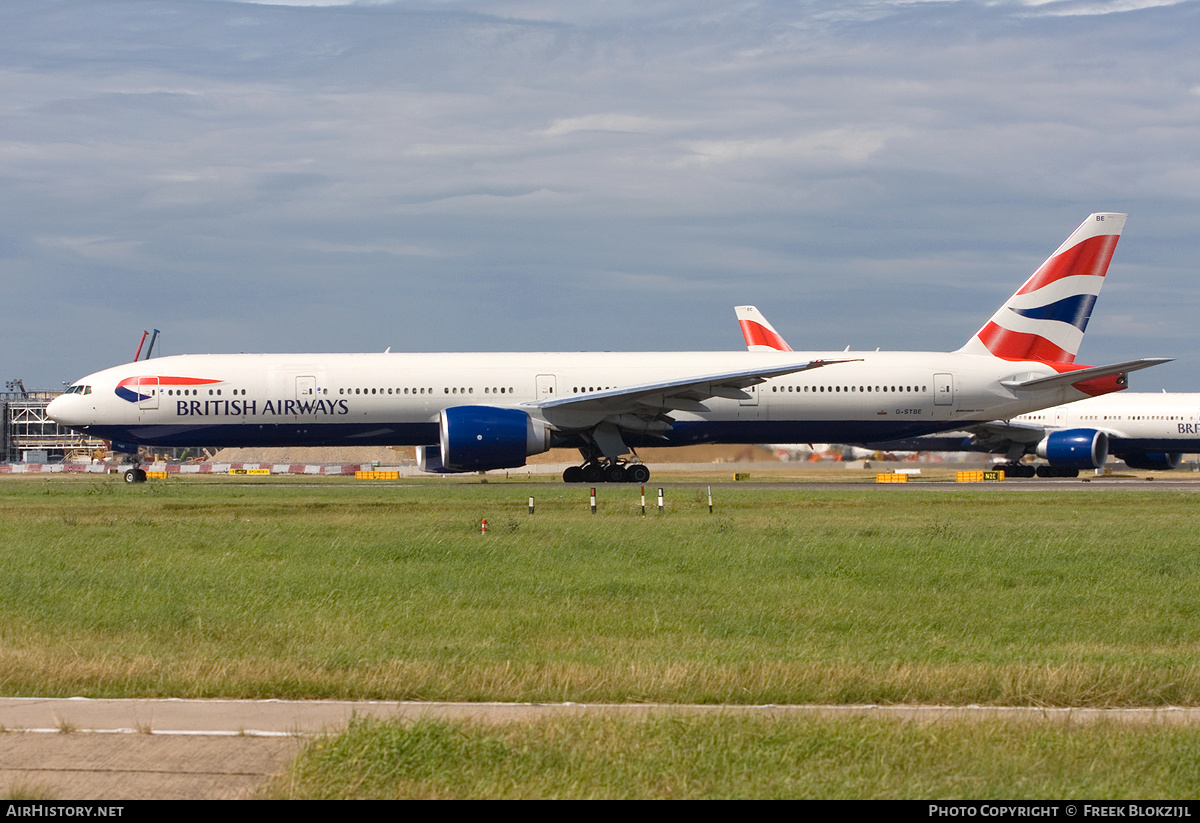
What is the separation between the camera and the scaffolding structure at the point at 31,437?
103256 millimetres

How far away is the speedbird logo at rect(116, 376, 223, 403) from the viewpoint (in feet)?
128

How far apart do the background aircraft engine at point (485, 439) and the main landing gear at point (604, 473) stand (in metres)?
3.34

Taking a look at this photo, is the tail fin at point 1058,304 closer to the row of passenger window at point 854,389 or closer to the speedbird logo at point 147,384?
the row of passenger window at point 854,389

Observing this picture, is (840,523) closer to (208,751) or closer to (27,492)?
(208,751)

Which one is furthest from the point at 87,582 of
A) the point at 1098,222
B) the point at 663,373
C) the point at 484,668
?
the point at 1098,222

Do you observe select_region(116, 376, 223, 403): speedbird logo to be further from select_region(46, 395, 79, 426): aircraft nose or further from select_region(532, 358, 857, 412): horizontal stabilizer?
select_region(532, 358, 857, 412): horizontal stabilizer

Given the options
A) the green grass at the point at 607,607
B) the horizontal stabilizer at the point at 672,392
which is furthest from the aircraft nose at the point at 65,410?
the horizontal stabilizer at the point at 672,392

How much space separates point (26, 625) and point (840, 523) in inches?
630

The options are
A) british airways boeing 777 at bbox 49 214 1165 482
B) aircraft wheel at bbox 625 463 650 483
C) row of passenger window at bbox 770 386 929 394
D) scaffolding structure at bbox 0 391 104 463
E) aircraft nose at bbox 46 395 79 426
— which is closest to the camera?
british airways boeing 777 at bbox 49 214 1165 482

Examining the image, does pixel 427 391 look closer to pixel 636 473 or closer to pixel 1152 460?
pixel 636 473

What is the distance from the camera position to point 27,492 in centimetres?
3747

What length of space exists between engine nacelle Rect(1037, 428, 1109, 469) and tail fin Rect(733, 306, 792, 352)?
54.4 ft

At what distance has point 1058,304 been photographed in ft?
142

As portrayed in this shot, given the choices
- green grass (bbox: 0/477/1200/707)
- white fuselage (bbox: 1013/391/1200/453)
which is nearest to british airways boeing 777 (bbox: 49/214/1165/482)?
green grass (bbox: 0/477/1200/707)
